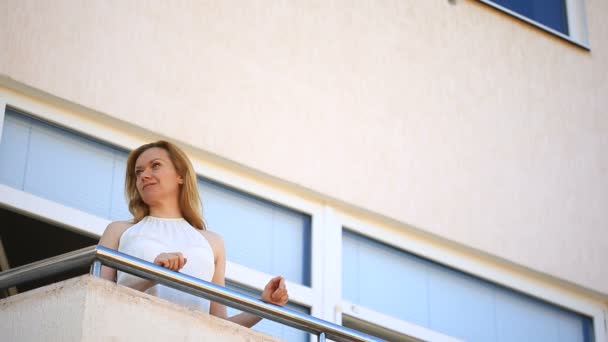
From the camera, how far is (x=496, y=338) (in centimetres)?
937

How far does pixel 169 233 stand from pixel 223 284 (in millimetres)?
327

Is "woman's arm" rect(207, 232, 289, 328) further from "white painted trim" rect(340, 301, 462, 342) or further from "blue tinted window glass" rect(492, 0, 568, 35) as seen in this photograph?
"blue tinted window glass" rect(492, 0, 568, 35)

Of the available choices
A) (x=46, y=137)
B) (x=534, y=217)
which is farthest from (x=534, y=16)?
(x=46, y=137)

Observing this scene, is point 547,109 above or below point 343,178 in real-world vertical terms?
above

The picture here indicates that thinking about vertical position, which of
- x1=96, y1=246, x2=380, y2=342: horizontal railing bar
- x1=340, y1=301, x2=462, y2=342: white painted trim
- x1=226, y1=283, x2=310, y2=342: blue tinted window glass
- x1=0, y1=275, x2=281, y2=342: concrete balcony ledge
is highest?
x1=340, y1=301, x2=462, y2=342: white painted trim

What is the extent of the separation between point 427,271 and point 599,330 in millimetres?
1413

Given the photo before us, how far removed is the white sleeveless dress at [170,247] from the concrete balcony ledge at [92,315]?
36 centimetres

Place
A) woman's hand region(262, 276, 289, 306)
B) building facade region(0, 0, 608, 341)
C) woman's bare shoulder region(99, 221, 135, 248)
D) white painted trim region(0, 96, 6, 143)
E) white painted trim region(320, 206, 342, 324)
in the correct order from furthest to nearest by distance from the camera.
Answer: white painted trim region(320, 206, 342, 324) → building facade region(0, 0, 608, 341) → white painted trim region(0, 96, 6, 143) → woman's bare shoulder region(99, 221, 135, 248) → woman's hand region(262, 276, 289, 306)

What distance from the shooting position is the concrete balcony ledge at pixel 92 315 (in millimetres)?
5543

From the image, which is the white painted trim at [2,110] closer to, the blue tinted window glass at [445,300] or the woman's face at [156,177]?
the woman's face at [156,177]

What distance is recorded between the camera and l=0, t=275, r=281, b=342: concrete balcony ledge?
18.2 feet

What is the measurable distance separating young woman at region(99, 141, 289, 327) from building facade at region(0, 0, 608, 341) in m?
0.99

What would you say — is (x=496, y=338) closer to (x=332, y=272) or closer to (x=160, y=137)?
(x=332, y=272)

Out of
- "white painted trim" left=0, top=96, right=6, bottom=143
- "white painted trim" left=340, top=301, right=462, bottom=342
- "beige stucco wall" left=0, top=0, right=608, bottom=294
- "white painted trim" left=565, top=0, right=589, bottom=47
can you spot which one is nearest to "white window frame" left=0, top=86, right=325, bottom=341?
"white painted trim" left=0, top=96, right=6, bottom=143
